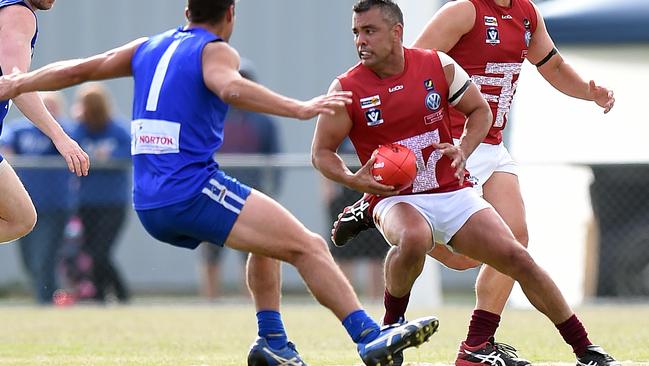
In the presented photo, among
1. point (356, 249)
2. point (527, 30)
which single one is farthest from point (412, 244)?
point (356, 249)

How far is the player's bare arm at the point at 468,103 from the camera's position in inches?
291

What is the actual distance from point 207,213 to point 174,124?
48cm

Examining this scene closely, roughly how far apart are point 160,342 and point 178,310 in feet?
12.2

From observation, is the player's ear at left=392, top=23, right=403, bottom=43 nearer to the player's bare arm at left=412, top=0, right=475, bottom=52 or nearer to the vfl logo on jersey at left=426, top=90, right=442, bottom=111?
the vfl logo on jersey at left=426, top=90, right=442, bottom=111

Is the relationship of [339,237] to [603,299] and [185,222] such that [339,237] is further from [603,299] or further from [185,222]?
[603,299]

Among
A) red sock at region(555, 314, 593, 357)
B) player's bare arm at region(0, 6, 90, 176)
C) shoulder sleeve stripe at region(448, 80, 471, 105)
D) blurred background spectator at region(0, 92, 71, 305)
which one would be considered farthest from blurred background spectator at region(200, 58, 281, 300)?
red sock at region(555, 314, 593, 357)

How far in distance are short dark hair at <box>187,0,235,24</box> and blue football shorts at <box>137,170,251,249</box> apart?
81cm

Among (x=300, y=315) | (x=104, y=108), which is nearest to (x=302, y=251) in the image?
(x=300, y=315)

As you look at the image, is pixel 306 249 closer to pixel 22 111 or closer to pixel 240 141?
pixel 22 111

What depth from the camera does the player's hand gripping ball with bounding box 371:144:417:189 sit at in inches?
274

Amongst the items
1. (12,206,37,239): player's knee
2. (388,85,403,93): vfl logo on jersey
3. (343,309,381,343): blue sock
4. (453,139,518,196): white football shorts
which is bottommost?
(343,309,381,343): blue sock

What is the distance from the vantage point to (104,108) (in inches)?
581

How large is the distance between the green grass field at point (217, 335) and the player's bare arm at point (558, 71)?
1682mm

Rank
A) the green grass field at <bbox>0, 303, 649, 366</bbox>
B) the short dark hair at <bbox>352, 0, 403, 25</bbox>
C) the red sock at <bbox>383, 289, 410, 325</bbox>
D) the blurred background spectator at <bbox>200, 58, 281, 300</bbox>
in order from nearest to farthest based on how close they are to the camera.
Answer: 1. the short dark hair at <bbox>352, 0, 403, 25</bbox>
2. the red sock at <bbox>383, 289, 410, 325</bbox>
3. the green grass field at <bbox>0, 303, 649, 366</bbox>
4. the blurred background spectator at <bbox>200, 58, 281, 300</bbox>
